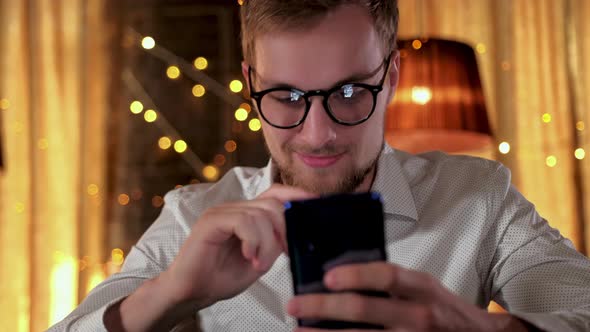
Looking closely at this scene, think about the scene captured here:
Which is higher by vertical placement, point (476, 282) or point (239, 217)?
point (239, 217)

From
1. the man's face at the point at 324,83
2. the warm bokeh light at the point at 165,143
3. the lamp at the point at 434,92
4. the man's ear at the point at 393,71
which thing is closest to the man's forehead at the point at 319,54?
the man's face at the point at 324,83

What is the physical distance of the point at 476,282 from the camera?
4.60 ft

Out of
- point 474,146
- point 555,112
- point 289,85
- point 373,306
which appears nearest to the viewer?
point 373,306

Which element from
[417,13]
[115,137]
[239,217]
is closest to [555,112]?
[417,13]

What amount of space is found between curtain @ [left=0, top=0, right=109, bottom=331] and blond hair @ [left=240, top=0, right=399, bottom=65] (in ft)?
7.04

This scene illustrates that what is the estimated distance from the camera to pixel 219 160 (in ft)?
11.6

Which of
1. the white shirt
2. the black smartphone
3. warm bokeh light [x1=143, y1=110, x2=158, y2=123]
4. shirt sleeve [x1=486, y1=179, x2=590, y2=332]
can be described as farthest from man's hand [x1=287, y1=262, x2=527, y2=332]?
Answer: warm bokeh light [x1=143, y1=110, x2=158, y2=123]

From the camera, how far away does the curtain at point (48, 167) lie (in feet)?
11.4

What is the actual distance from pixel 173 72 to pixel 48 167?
65 centimetres

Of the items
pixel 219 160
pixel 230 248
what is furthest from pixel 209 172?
pixel 230 248

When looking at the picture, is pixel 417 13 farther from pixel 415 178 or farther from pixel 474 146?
pixel 415 178

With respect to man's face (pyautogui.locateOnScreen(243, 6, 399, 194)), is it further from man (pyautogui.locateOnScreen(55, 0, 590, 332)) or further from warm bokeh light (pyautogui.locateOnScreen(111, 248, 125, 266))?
warm bokeh light (pyautogui.locateOnScreen(111, 248, 125, 266))

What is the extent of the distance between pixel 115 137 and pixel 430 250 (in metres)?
2.36

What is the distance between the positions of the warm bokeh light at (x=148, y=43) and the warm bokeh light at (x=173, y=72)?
0.41 ft
